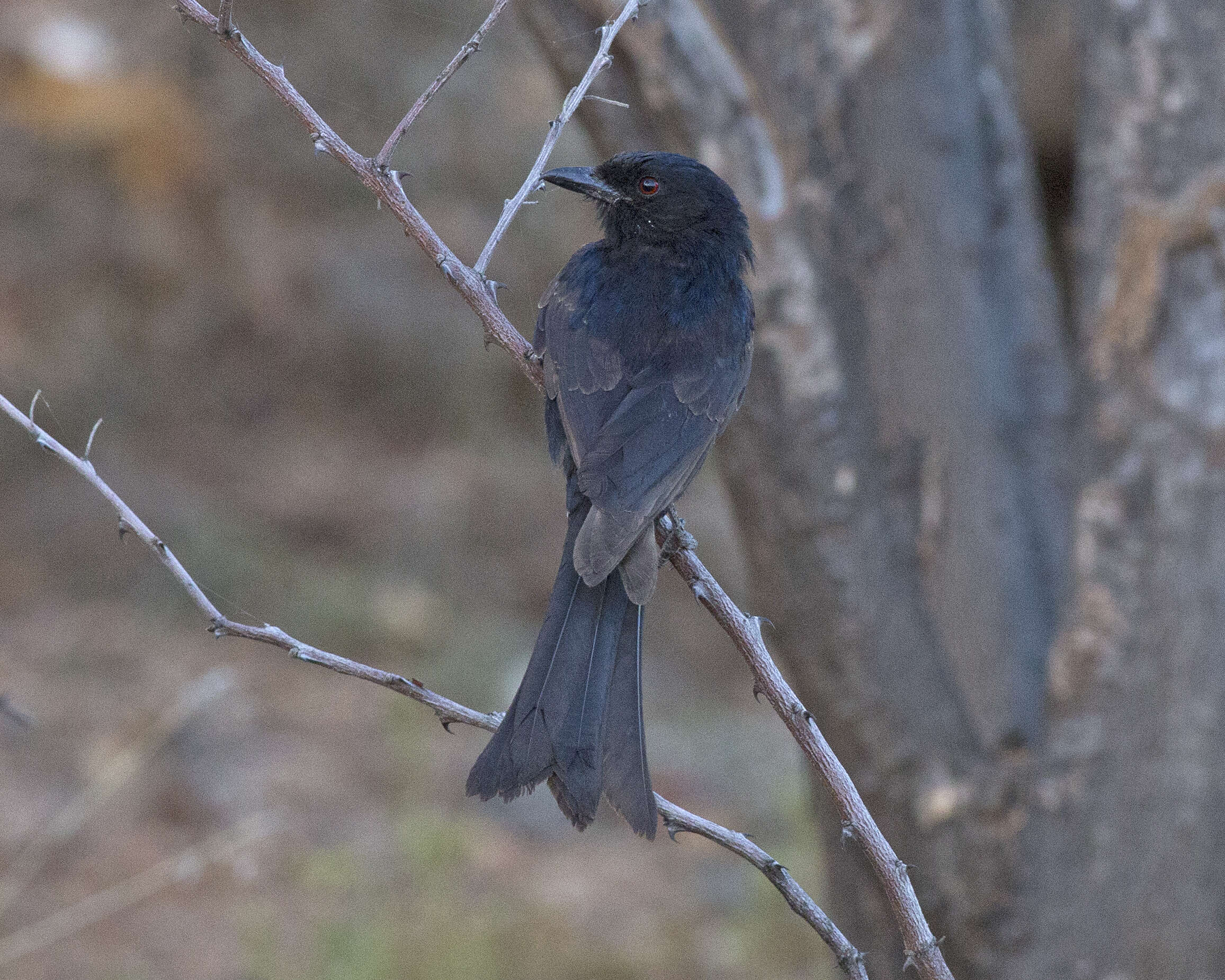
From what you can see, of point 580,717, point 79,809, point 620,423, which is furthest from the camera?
point 79,809

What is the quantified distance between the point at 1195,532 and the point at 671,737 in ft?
11.4

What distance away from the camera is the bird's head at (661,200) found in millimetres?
2580

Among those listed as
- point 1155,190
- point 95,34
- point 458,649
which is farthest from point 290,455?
point 1155,190

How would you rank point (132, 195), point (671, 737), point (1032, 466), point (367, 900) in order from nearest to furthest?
point (1032, 466) < point (367, 900) < point (671, 737) < point (132, 195)

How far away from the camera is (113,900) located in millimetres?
4035

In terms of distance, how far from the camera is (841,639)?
113 inches

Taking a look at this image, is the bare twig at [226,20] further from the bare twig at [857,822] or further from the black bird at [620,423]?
the bare twig at [857,822]

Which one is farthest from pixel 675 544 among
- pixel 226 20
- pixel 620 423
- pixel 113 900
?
pixel 113 900

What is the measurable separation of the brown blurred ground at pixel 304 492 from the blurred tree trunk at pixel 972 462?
177 centimetres

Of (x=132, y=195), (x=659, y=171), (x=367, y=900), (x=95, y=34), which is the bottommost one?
(x=367, y=900)

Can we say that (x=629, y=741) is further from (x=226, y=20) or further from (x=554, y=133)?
(x=226, y=20)

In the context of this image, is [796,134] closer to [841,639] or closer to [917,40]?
[917,40]

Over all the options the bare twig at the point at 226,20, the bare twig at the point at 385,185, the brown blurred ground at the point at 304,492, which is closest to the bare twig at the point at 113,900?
the brown blurred ground at the point at 304,492

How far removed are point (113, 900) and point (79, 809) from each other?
14.3 inches
